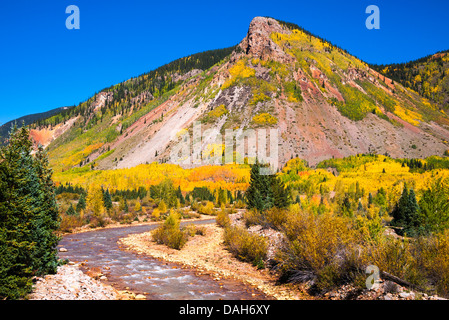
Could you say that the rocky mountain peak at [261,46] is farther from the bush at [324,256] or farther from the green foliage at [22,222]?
the green foliage at [22,222]

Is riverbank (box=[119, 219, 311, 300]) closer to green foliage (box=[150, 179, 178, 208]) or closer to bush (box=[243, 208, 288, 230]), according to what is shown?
bush (box=[243, 208, 288, 230])

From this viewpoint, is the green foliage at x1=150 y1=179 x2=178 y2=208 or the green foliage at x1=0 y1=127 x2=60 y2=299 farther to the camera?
the green foliage at x1=150 y1=179 x2=178 y2=208

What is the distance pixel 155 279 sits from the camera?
16078 mm

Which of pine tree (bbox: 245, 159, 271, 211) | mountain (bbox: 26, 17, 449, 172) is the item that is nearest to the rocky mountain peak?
mountain (bbox: 26, 17, 449, 172)

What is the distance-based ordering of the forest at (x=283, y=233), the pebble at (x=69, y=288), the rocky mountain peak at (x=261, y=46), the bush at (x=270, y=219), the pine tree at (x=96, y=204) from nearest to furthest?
the forest at (x=283, y=233) < the pebble at (x=69, y=288) < the bush at (x=270, y=219) < the pine tree at (x=96, y=204) < the rocky mountain peak at (x=261, y=46)

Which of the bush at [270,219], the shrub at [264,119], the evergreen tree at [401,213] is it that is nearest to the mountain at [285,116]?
the shrub at [264,119]

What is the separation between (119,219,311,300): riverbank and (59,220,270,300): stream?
76 centimetres

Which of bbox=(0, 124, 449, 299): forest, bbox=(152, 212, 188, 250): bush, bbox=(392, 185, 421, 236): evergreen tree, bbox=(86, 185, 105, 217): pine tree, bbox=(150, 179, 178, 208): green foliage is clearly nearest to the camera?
bbox=(0, 124, 449, 299): forest

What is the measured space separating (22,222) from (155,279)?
25.8 feet

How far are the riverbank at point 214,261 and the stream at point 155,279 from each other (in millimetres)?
763

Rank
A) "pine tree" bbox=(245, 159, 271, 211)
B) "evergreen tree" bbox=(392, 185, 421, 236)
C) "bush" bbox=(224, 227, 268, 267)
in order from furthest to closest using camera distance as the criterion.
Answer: "evergreen tree" bbox=(392, 185, 421, 236) → "pine tree" bbox=(245, 159, 271, 211) → "bush" bbox=(224, 227, 268, 267)

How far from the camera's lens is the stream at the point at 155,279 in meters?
13.6

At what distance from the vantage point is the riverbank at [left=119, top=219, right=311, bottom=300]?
14583mm
